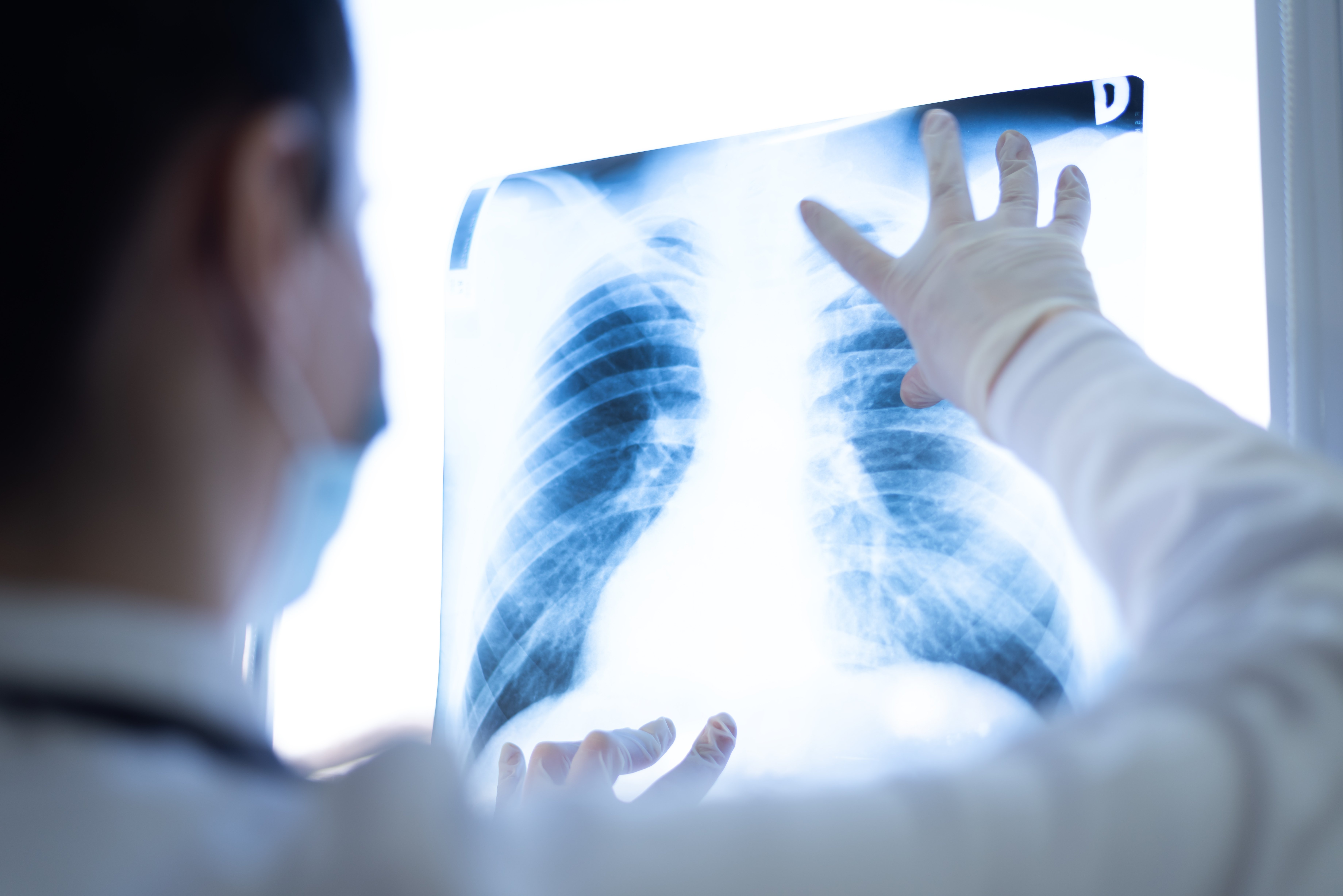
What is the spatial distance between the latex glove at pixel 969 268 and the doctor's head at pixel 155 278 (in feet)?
1.56

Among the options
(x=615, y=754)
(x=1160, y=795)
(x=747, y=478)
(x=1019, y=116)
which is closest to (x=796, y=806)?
(x=1160, y=795)

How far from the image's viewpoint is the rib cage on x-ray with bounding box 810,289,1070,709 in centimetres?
78

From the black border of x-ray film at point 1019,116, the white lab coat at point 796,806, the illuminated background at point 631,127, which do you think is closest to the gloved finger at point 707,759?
the illuminated background at point 631,127

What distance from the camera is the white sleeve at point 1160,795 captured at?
0.28 metres

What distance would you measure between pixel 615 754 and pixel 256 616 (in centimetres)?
43

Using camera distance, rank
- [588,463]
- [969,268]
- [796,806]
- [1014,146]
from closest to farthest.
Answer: [796,806], [969,268], [1014,146], [588,463]

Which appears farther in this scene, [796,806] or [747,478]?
[747,478]

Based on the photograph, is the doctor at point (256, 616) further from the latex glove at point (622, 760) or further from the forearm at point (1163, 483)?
the latex glove at point (622, 760)

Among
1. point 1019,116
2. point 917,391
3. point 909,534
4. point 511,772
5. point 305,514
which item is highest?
point 1019,116

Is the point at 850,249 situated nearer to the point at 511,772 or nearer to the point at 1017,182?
the point at 1017,182

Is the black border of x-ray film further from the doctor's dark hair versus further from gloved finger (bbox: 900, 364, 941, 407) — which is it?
the doctor's dark hair

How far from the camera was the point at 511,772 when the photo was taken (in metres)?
0.88

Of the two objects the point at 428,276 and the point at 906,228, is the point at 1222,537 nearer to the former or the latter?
the point at 906,228

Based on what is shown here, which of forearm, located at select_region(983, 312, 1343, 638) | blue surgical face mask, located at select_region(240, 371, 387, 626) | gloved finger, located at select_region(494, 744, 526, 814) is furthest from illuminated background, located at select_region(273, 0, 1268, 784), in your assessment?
blue surgical face mask, located at select_region(240, 371, 387, 626)
